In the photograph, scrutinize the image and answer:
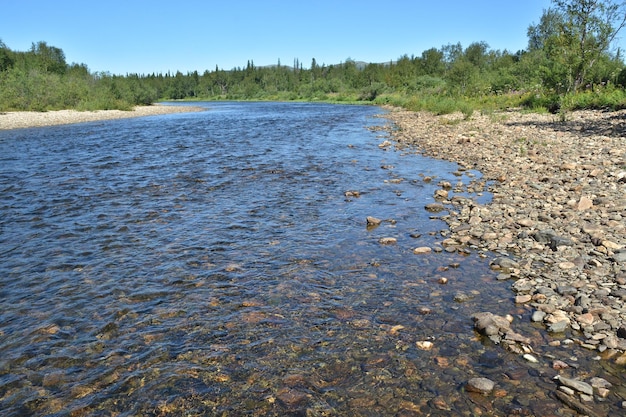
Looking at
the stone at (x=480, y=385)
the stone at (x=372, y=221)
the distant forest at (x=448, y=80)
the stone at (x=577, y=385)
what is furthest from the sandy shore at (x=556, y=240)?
the distant forest at (x=448, y=80)

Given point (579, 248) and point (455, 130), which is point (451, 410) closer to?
point (579, 248)

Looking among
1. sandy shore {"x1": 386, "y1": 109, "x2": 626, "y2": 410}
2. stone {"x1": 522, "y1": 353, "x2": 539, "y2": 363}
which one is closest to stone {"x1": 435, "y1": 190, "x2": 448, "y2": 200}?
sandy shore {"x1": 386, "y1": 109, "x2": 626, "y2": 410}

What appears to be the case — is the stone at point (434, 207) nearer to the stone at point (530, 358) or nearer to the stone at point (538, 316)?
the stone at point (538, 316)

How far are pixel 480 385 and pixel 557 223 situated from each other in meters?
6.18

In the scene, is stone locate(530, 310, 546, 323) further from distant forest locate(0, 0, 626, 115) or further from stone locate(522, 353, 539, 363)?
distant forest locate(0, 0, 626, 115)

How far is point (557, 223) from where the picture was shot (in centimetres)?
954

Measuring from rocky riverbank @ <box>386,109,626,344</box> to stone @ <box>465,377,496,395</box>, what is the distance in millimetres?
1664

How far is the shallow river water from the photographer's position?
4.92 m

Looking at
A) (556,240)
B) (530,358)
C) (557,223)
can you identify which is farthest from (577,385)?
(557,223)

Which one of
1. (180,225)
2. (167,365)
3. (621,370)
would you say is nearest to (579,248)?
(621,370)

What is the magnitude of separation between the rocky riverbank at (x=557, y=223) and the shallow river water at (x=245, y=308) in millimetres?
620

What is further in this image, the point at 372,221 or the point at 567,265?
the point at 372,221

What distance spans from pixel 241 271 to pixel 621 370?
246 inches

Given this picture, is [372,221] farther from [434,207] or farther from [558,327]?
[558,327]
